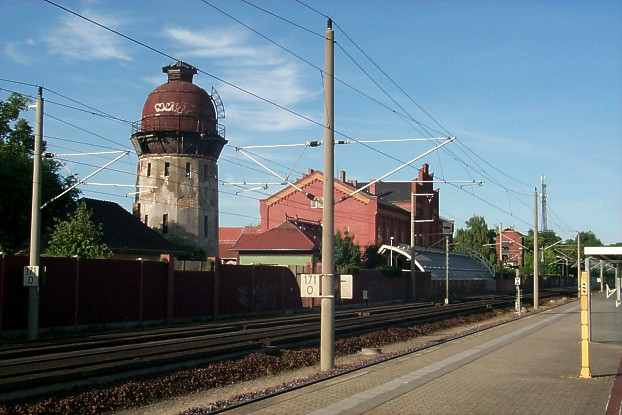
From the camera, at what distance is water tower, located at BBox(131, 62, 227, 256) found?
223 feet

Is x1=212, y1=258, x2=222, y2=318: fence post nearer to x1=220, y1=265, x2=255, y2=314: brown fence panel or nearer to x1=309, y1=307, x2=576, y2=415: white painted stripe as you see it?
x1=220, y1=265, x2=255, y2=314: brown fence panel

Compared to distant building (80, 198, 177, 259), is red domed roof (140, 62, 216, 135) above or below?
above

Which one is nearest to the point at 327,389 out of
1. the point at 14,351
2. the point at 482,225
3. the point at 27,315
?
the point at 14,351

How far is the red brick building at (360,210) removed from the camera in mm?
84625

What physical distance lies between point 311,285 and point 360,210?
224 feet

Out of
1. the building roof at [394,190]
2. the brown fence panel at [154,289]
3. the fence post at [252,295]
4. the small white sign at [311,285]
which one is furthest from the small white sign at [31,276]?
the building roof at [394,190]

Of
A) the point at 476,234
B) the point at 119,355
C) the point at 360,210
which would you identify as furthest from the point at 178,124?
the point at 476,234

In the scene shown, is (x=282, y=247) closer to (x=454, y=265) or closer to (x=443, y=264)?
(x=443, y=264)

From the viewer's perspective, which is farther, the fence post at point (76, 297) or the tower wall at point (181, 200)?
the tower wall at point (181, 200)

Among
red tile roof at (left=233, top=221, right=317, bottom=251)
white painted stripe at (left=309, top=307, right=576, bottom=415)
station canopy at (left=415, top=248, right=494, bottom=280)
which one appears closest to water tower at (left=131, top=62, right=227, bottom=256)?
red tile roof at (left=233, top=221, right=317, bottom=251)

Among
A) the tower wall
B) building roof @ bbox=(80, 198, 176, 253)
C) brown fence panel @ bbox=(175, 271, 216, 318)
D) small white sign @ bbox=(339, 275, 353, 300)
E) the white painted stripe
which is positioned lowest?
the white painted stripe

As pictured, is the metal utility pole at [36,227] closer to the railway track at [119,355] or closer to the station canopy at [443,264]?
the railway track at [119,355]

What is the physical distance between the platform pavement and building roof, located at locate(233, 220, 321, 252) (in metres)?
50.2

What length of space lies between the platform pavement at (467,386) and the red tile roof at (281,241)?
50.1 m
